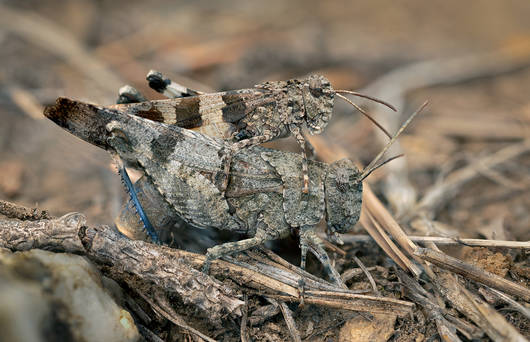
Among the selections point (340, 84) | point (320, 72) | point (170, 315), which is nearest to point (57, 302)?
point (170, 315)

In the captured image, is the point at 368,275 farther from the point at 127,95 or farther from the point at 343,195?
the point at 127,95

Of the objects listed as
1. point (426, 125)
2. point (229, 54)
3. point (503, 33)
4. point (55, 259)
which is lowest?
point (55, 259)

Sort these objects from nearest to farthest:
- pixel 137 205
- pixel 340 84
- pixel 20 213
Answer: pixel 20 213 < pixel 137 205 < pixel 340 84

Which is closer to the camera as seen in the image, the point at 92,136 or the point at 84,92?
the point at 92,136

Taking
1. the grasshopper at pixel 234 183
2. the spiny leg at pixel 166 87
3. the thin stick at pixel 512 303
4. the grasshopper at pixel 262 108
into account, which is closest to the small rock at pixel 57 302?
the grasshopper at pixel 234 183

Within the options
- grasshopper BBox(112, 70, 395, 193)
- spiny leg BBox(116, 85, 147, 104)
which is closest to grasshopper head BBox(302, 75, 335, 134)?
grasshopper BBox(112, 70, 395, 193)

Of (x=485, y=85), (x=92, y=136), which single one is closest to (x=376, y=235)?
(x=92, y=136)

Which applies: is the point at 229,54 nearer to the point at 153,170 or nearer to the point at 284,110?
the point at 284,110

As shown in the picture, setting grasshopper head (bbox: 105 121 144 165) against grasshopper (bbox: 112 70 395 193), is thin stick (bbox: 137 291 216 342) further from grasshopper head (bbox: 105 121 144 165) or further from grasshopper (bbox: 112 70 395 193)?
grasshopper (bbox: 112 70 395 193)
